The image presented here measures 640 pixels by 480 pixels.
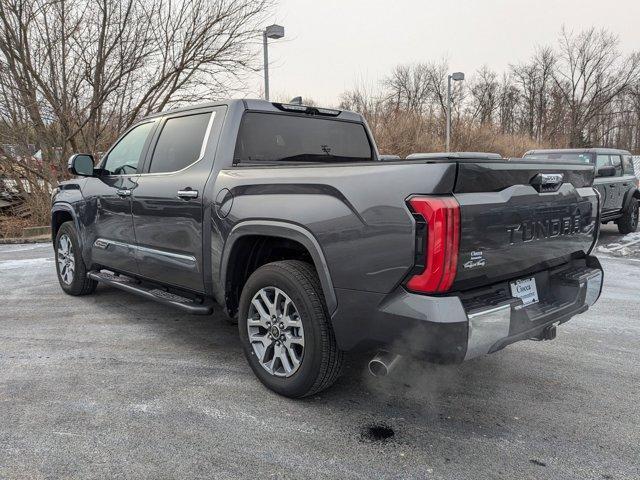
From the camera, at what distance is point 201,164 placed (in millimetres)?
3744

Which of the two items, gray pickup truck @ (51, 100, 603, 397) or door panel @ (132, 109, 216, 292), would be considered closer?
gray pickup truck @ (51, 100, 603, 397)

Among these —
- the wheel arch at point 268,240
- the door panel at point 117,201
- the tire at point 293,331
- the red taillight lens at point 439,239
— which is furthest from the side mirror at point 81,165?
the red taillight lens at point 439,239

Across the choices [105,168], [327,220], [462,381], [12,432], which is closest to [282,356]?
[327,220]

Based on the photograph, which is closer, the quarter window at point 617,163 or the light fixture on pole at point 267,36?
the quarter window at point 617,163

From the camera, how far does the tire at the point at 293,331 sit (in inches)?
114

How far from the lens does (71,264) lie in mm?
5605

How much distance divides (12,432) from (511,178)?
2.95 meters

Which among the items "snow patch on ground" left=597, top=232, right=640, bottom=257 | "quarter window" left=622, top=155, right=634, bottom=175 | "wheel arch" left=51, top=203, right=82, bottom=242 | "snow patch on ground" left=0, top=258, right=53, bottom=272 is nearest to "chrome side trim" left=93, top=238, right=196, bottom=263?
"wheel arch" left=51, top=203, right=82, bottom=242

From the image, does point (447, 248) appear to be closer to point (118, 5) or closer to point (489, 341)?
point (489, 341)

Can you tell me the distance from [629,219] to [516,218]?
9528mm

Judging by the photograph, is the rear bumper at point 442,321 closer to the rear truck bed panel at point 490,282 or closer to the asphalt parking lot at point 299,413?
the rear truck bed panel at point 490,282

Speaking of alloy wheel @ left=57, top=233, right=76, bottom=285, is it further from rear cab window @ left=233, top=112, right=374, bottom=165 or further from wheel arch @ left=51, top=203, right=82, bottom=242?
rear cab window @ left=233, top=112, right=374, bottom=165

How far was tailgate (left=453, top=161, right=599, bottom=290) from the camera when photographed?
245 cm

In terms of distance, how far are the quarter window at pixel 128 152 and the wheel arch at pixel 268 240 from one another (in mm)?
1648
